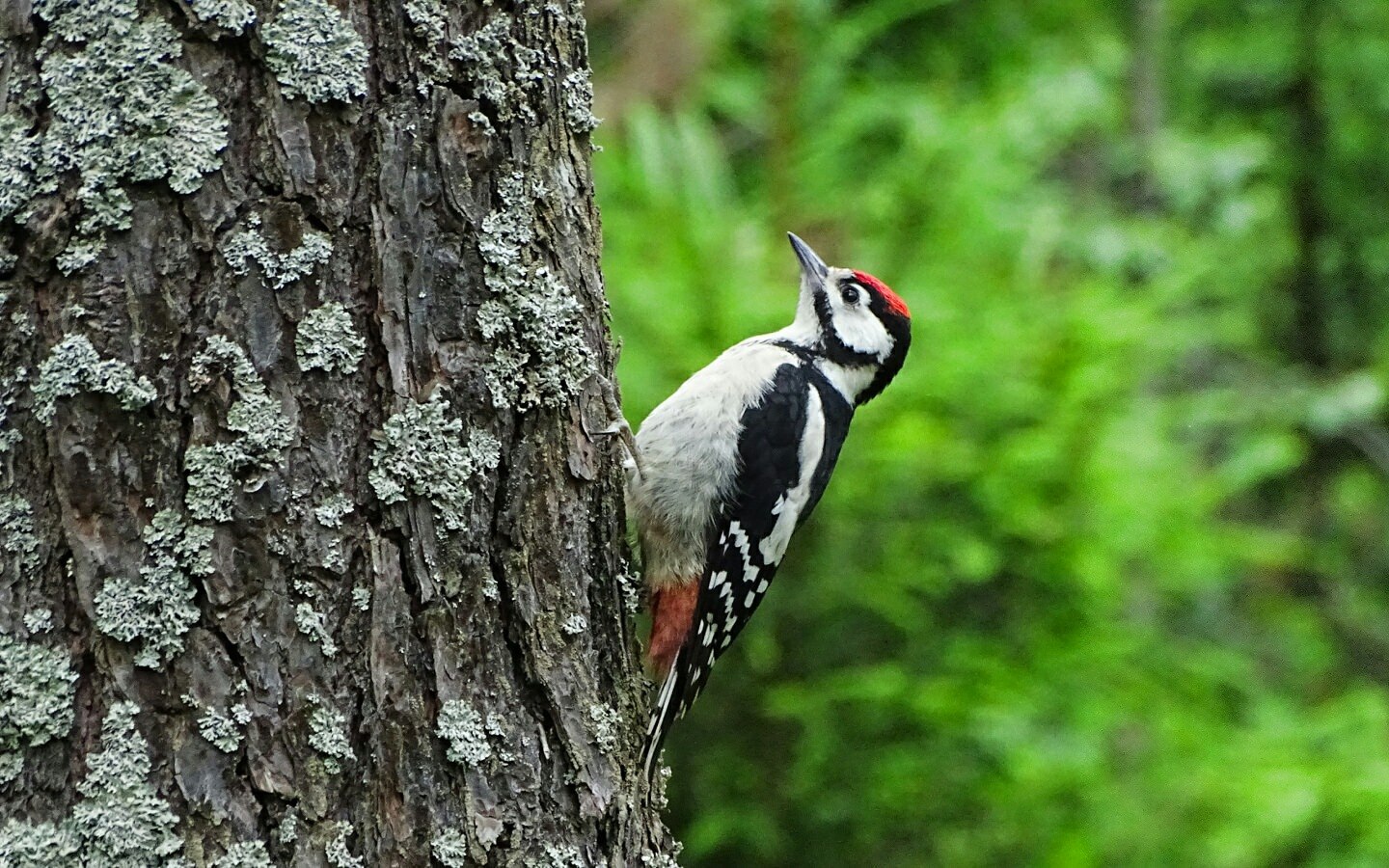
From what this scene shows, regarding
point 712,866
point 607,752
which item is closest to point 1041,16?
point 712,866

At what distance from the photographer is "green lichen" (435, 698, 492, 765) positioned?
78.6 inches

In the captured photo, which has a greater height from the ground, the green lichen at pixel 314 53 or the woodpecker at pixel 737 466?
the green lichen at pixel 314 53

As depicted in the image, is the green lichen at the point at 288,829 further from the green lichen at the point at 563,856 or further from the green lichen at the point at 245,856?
the green lichen at the point at 563,856

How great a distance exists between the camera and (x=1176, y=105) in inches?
350

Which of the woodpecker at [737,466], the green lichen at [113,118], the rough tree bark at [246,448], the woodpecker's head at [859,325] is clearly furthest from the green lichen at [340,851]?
the woodpecker's head at [859,325]

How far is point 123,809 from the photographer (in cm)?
185

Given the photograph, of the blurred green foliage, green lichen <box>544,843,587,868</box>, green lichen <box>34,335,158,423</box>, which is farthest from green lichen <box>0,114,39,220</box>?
the blurred green foliage

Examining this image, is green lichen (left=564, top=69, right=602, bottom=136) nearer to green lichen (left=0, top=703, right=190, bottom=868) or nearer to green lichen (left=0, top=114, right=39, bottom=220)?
green lichen (left=0, top=114, right=39, bottom=220)

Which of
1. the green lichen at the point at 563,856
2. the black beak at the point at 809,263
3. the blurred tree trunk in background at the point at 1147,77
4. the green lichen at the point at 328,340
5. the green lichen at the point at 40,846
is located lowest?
the green lichen at the point at 563,856

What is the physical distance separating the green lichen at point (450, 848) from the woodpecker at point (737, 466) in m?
0.90

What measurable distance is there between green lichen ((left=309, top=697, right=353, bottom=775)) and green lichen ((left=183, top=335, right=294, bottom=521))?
288mm

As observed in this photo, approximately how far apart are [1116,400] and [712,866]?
200 cm

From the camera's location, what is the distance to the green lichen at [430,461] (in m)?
1.98

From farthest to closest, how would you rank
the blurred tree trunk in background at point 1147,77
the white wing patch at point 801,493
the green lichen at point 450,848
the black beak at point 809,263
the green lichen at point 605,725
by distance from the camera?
the blurred tree trunk in background at point 1147,77, the black beak at point 809,263, the white wing patch at point 801,493, the green lichen at point 605,725, the green lichen at point 450,848
